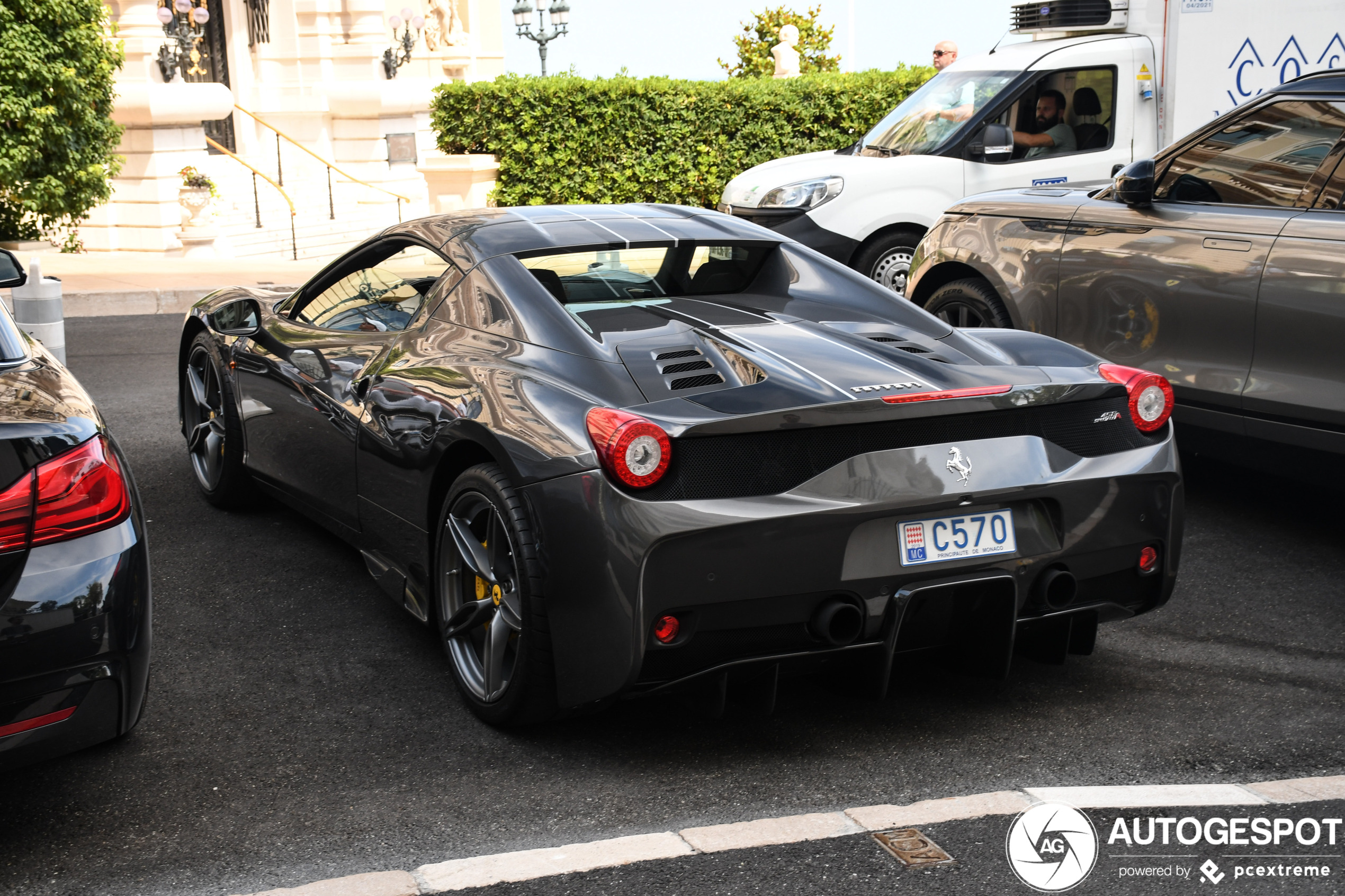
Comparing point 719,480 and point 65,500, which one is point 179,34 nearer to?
point 65,500

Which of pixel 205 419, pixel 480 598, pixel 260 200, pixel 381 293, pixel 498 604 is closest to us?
pixel 498 604

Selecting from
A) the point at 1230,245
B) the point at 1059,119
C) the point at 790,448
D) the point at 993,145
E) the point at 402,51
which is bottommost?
the point at 790,448

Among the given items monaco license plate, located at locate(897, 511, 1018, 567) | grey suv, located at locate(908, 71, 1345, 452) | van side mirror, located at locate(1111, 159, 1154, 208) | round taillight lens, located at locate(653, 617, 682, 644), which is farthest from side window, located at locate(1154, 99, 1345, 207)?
round taillight lens, located at locate(653, 617, 682, 644)

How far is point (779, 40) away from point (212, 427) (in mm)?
31362

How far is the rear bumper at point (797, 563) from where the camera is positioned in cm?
339

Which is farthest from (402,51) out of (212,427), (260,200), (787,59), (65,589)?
(65,589)

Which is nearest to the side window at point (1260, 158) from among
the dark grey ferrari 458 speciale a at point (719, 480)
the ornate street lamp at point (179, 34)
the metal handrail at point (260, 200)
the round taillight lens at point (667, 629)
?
the dark grey ferrari 458 speciale a at point (719, 480)

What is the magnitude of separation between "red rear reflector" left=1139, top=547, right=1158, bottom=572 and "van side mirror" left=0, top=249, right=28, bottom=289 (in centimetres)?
363

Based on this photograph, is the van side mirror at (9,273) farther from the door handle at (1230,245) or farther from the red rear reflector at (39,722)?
the door handle at (1230,245)

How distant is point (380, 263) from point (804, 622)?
2436mm

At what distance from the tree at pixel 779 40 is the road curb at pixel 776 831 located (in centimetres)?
3291

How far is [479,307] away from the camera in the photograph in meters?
4.35

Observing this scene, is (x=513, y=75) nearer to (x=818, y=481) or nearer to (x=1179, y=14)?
(x=1179, y=14)

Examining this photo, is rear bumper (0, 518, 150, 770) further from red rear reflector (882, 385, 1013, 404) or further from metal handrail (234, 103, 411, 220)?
metal handrail (234, 103, 411, 220)
